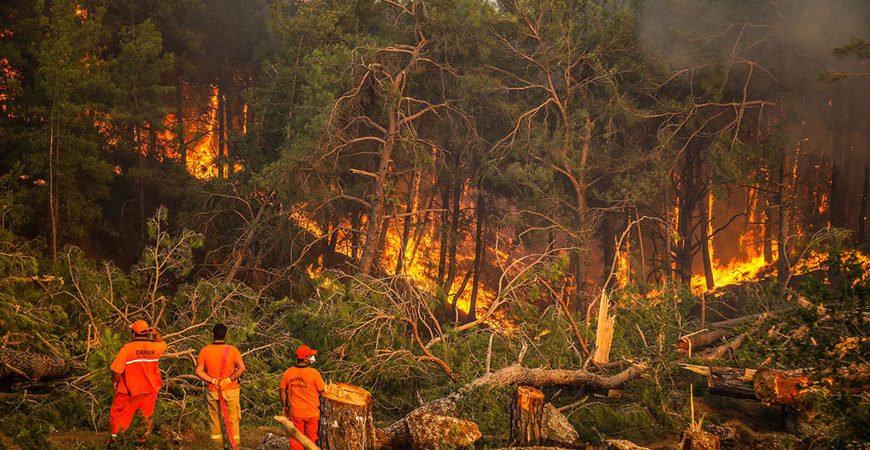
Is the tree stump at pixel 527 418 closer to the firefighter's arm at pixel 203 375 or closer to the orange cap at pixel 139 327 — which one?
the firefighter's arm at pixel 203 375

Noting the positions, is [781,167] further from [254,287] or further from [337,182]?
[254,287]

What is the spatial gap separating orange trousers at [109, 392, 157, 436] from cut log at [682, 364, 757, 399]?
664 centimetres

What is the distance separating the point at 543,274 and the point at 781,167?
A: 11.2 m

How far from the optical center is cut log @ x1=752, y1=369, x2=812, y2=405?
978 centimetres

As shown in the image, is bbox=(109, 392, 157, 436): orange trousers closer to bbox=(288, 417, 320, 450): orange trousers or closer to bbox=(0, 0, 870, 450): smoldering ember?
bbox=(0, 0, 870, 450): smoldering ember

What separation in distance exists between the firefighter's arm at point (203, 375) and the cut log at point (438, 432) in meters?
2.19

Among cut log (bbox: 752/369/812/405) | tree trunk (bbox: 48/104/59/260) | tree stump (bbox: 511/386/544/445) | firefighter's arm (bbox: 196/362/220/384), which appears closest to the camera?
firefighter's arm (bbox: 196/362/220/384)

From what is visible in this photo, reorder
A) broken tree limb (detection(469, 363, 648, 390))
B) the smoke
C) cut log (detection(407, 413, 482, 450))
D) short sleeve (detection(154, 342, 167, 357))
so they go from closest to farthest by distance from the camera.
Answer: short sleeve (detection(154, 342, 167, 357)), cut log (detection(407, 413, 482, 450)), broken tree limb (detection(469, 363, 648, 390)), the smoke

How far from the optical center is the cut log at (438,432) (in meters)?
8.47

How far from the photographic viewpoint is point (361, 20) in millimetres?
23328

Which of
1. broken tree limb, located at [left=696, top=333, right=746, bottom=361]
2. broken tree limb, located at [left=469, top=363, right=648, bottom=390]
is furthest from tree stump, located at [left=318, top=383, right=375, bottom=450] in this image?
broken tree limb, located at [left=696, top=333, right=746, bottom=361]

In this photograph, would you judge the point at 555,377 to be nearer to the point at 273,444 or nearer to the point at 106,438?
the point at 273,444

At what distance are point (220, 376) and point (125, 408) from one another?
1055 millimetres

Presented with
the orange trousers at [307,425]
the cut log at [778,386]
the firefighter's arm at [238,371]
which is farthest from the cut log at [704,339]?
the firefighter's arm at [238,371]
